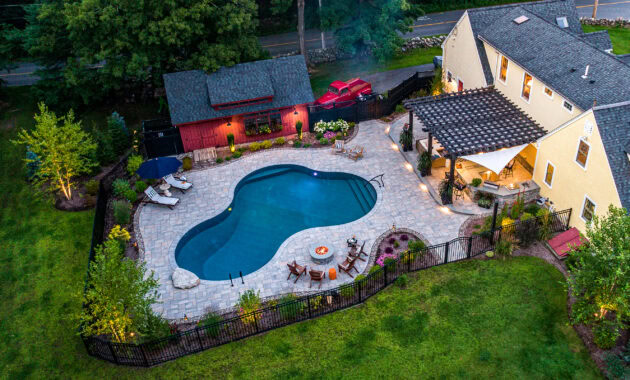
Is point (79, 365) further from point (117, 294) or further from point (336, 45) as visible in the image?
point (336, 45)

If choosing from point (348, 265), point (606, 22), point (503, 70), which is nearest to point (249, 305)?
point (348, 265)

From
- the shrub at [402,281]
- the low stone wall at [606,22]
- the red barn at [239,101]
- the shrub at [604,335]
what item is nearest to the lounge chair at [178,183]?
the red barn at [239,101]

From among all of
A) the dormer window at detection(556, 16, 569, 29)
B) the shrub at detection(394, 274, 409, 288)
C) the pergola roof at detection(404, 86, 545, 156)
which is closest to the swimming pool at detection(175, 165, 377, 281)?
the shrub at detection(394, 274, 409, 288)

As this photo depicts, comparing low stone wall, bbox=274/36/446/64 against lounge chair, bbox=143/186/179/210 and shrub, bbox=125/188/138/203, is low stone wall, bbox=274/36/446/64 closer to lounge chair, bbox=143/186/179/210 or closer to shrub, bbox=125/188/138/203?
lounge chair, bbox=143/186/179/210

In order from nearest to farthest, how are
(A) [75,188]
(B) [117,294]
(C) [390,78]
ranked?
(B) [117,294] → (A) [75,188] → (C) [390,78]

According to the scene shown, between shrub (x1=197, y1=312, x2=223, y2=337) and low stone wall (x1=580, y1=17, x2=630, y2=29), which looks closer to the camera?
shrub (x1=197, y1=312, x2=223, y2=337)

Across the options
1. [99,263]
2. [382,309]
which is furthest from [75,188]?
[382,309]

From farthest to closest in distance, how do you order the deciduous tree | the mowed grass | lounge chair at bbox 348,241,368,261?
the deciduous tree, lounge chair at bbox 348,241,368,261, the mowed grass

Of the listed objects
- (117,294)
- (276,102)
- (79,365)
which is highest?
(276,102)
